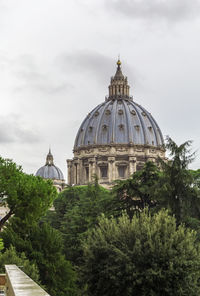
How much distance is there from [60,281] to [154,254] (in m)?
11.4

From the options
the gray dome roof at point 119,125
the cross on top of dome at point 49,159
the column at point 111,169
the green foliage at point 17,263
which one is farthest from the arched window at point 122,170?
the green foliage at point 17,263

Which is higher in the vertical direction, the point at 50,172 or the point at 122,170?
the point at 50,172

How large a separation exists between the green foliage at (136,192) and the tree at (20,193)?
8.81m

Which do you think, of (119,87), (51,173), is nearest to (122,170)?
(119,87)

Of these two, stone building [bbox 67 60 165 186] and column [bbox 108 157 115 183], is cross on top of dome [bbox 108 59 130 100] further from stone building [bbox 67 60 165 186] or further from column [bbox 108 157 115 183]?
column [bbox 108 157 115 183]

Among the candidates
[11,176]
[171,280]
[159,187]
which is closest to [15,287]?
[171,280]

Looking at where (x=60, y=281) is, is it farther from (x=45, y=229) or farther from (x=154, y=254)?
(x=154, y=254)

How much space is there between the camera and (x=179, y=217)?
28.7 metres

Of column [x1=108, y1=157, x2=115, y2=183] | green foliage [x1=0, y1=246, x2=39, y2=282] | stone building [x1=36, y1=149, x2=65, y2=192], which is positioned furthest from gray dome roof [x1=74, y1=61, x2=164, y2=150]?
green foliage [x1=0, y1=246, x2=39, y2=282]

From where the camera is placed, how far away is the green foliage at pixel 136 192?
121 feet

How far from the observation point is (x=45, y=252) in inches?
1193

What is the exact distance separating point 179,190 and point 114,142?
93154 mm

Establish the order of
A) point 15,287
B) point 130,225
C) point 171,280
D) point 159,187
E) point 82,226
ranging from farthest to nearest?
1. point 82,226
2. point 159,187
3. point 130,225
4. point 171,280
5. point 15,287

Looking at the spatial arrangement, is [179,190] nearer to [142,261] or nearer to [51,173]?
[142,261]
